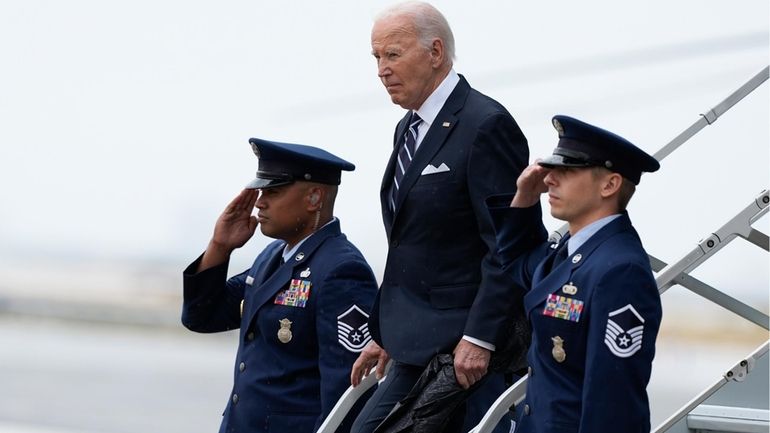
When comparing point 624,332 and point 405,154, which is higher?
point 405,154

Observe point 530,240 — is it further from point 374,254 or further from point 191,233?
point 191,233

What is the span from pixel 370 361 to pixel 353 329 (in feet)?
0.32

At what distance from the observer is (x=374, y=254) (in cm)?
938

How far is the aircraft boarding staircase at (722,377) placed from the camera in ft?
8.91

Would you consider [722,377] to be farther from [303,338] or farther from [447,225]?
[303,338]

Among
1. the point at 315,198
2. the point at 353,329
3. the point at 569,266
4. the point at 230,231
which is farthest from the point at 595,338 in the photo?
the point at 230,231

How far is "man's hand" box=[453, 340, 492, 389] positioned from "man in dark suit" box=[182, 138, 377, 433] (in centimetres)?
40

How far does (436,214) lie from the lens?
293cm

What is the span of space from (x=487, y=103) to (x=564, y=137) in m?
0.44

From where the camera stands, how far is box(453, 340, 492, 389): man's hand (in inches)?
109

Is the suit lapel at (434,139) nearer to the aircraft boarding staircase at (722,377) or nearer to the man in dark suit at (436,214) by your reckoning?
the man in dark suit at (436,214)

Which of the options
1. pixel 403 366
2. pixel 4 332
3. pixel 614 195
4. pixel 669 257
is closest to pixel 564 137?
pixel 614 195

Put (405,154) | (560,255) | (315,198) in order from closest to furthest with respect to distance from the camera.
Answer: (560,255) → (405,154) → (315,198)

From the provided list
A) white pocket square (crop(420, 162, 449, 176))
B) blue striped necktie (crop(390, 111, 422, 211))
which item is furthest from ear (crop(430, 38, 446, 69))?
white pocket square (crop(420, 162, 449, 176))
